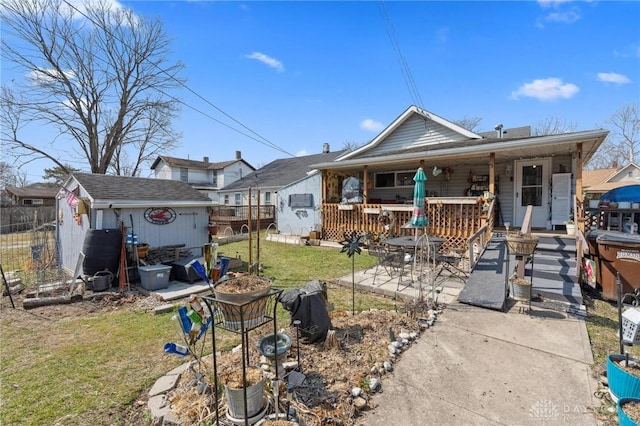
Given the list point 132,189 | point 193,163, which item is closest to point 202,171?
point 193,163

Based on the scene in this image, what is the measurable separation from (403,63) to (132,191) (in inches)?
363

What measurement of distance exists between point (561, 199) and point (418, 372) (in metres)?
8.99

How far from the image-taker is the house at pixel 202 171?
101 feet

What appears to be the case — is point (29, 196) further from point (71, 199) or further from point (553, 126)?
point (553, 126)

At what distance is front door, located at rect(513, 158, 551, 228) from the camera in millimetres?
9148

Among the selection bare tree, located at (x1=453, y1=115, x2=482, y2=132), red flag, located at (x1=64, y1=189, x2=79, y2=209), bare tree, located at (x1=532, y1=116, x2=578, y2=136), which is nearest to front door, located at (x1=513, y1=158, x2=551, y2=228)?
red flag, located at (x1=64, y1=189, x2=79, y2=209)

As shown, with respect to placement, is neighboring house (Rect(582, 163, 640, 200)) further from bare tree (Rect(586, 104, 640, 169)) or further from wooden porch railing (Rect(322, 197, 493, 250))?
wooden porch railing (Rect(322, 197, 493, 250))

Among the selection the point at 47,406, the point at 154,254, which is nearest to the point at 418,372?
the point at 47,406

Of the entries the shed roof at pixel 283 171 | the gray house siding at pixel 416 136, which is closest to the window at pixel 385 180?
the gray house siding at pixel 416 136

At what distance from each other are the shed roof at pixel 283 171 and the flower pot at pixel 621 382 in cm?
1837

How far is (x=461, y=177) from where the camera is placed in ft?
36.5

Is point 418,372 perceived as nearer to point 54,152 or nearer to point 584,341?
point 584,341

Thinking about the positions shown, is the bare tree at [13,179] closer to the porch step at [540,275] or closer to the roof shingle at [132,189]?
the roof shingle at [132,189]

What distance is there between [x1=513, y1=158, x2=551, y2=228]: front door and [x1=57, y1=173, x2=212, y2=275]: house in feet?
34.5
